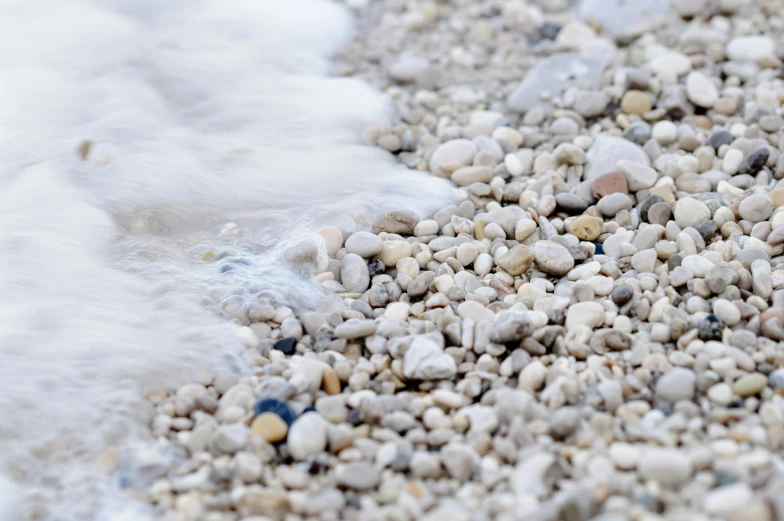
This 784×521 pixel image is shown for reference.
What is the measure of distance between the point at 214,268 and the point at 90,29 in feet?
Answer: 6.45

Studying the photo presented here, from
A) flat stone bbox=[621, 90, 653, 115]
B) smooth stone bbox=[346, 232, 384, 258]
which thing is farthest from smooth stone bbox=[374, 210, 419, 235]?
flat stone bbox=[621, 90, 653, 115]

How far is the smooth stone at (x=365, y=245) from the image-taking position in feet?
7.31

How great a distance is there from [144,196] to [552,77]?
5.50 ft

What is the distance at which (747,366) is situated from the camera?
167cm

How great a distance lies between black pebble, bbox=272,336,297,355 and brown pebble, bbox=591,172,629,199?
110cm

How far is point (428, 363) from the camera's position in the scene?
1.74 m

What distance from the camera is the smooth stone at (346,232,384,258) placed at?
223 centimetres

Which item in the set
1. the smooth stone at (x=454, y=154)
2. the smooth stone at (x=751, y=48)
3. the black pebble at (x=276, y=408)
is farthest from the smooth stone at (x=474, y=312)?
the smooth stone at (x=751, y=48)

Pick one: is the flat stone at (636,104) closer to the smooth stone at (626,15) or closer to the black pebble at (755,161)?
the black pebble at (755,161)

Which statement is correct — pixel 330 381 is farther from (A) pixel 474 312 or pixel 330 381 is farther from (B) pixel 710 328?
(B) pixel 710 328

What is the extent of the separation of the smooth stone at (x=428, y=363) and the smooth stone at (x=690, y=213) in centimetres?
91

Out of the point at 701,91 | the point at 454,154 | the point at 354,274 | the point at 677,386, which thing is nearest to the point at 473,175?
the point at 454,154

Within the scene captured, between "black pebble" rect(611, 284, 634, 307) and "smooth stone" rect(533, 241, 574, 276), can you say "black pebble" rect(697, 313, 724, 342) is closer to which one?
"black pebble" rect(611, 284, 634, 307)

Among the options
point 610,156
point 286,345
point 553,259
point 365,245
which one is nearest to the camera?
point 286,345
